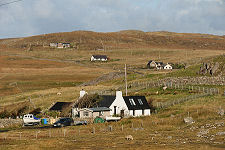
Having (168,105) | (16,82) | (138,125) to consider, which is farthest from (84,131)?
(16,82)

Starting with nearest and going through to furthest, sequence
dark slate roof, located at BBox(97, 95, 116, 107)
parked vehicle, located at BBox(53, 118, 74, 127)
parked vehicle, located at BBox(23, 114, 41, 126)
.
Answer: parked vehicle, located at BBox(53, 118, 74, 127)
parked vehicle, located at BBox(23, 114, 41, 126)
dark slate roof, located at BBox(97, 95, 116, 107)

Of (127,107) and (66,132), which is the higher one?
(127,107)

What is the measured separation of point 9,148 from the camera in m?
37.4

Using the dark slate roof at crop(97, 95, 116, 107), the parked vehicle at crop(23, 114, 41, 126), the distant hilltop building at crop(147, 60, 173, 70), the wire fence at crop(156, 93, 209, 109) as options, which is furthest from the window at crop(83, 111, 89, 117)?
the distant hilltop building at crop(147, 60, 173, 70)

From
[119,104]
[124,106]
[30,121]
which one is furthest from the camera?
[119,104]

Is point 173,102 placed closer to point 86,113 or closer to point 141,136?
point 86,113

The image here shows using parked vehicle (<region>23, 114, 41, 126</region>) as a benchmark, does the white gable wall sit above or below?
above

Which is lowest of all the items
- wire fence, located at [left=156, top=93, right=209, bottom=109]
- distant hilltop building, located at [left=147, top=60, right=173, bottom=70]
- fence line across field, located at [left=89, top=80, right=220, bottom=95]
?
wire fence, located at [left=156, top=93, right=209, bottom=109]

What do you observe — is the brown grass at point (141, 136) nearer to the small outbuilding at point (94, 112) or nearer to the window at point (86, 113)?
the small outbuilding at point (94, 112)

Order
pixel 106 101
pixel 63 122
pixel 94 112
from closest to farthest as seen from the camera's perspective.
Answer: pixel 63 122 → pixel 94 112 → pixel 106 101

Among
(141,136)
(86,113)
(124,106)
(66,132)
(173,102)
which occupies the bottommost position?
(66,132)

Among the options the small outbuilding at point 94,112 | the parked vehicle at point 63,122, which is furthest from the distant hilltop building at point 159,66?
the parked vehicle at point 63,122

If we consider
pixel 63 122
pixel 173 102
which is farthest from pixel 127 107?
pixel 63 122

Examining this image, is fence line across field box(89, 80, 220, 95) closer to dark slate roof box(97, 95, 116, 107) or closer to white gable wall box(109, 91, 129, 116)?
dark slate roof box(97, 95, 116, 107)
